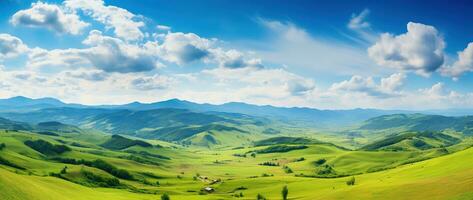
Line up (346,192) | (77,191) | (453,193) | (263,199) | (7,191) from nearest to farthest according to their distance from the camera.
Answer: (453,193), (7,191), (346,192), (77,191), (263,199)

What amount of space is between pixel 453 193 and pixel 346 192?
43.8 m

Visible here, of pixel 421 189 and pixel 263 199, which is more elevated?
pixel 421 189

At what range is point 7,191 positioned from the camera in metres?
108

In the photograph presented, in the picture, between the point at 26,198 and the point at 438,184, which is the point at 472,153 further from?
the point at 26,198

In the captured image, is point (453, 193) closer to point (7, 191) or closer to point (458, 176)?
point (458, 176)

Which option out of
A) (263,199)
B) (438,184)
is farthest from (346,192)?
(263,199)

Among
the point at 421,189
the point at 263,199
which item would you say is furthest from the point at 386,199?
the point at 263,199

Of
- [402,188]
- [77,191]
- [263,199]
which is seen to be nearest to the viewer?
[402,188]

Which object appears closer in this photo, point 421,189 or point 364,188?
point 421,189

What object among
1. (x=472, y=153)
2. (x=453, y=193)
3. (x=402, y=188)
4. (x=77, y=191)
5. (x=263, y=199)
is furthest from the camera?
(x=263, y=199)

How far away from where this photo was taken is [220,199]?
198750 mm

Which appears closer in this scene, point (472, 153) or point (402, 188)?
point (402, 188)

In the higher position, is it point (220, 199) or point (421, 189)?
point (421, 189)

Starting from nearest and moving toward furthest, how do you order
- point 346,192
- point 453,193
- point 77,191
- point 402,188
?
1. point 453,193
2. point 402,188
3. point 346,192
4. point 77,191
